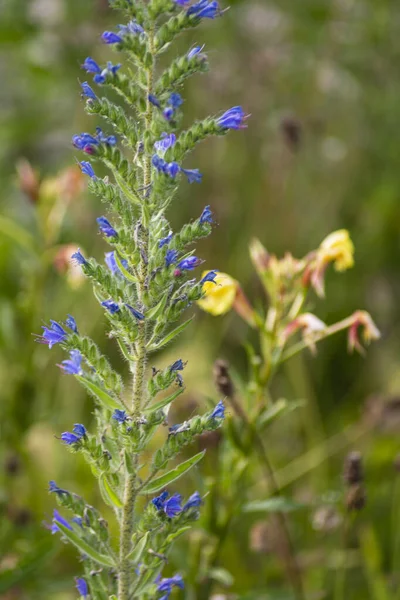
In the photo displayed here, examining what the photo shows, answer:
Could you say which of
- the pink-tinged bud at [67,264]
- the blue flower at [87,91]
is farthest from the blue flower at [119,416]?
the pink-tinged bud at [67,264]

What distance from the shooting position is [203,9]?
2.45ft

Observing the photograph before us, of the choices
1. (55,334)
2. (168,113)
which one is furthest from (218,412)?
(168,113)

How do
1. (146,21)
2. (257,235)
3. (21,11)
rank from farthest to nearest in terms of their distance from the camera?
(257,235) < (21,11) < (146,21)

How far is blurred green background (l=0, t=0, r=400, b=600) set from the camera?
1.81 m

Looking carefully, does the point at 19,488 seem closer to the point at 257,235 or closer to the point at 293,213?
the point at 257,235

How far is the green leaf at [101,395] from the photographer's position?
29.8 inches

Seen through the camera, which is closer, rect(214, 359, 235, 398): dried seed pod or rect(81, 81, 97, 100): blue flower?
rect(81, 81, 97, 100): blue flower

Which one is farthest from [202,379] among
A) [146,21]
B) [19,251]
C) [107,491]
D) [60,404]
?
[146,21]

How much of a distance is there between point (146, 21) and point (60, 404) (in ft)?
4.63

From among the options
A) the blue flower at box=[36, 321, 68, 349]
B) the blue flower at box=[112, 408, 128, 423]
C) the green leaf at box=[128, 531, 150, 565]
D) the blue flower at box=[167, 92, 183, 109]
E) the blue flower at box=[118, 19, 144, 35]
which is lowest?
the green leaf at box=[128, 531, 150, 565]

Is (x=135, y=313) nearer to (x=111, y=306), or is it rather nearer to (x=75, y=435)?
(x=111, y=306)

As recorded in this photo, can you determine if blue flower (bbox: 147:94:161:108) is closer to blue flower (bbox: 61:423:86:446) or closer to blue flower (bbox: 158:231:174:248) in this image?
blue flower (bbox: 158:231:174:248)

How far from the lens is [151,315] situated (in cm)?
77

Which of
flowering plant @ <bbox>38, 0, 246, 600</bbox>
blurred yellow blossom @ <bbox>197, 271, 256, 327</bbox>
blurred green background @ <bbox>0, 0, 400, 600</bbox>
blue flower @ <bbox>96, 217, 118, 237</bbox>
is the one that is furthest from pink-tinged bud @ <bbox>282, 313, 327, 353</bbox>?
blurred green background @ <bbox>0, 0, 400, 600</bbox>
